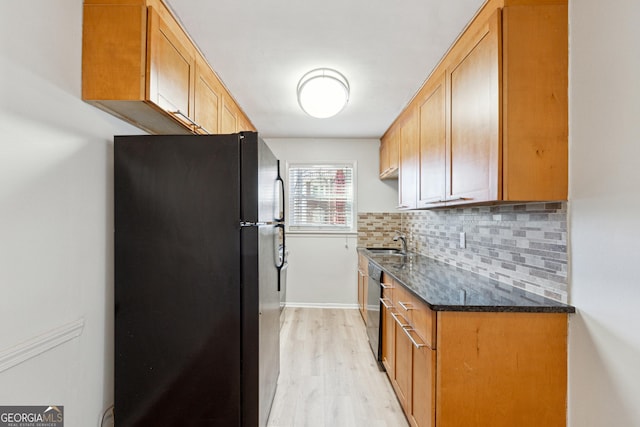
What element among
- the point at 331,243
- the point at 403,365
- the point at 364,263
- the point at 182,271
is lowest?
the point at 403,365

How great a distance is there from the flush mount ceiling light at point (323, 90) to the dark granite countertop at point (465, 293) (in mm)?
1328

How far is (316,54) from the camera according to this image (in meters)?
1.97

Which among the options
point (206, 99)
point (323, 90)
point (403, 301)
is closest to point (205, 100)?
point (206, 99)

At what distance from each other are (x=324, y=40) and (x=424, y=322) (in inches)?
66.4

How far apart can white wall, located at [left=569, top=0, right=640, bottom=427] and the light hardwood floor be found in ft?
3.70

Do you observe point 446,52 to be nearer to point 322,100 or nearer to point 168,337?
point 322,100

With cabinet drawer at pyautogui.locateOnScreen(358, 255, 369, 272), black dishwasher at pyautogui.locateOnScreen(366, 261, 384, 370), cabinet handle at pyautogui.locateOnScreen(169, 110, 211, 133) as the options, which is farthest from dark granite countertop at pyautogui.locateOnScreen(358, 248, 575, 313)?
cabinet handle at pyautogui.locateOnScreen(169, 110, 211, 133)

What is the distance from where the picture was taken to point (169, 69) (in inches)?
62.4

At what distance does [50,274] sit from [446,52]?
95.1 inches

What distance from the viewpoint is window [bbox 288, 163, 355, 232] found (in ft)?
13.7

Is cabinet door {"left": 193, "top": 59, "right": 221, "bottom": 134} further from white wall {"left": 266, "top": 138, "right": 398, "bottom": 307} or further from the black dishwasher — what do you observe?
white wall {"left": 266, "top": 138, "right": 398, "bottom": 307}

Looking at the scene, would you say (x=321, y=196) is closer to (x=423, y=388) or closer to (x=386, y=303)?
(x=386, y=303)

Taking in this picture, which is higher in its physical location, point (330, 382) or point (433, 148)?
point (433, 148)

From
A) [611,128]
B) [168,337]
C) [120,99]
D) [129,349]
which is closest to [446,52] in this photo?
[611,128]
